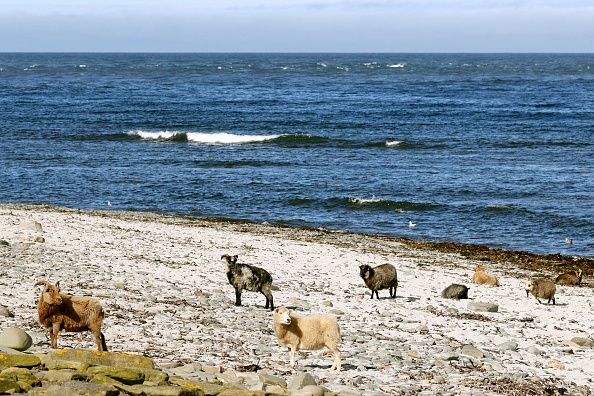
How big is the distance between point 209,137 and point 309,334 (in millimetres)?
44399

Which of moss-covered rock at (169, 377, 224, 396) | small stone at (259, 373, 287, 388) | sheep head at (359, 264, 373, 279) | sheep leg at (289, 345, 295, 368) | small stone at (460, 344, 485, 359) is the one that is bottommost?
small stone at (460, 344, 485, 359)

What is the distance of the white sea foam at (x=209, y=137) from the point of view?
52.8 metres

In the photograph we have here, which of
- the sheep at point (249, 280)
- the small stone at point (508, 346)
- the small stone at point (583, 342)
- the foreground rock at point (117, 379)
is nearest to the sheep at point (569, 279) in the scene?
the small stone at point (583, 342)

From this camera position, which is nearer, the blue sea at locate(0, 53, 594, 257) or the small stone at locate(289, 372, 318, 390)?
the small stone at locate(289, 372, 318, 390)

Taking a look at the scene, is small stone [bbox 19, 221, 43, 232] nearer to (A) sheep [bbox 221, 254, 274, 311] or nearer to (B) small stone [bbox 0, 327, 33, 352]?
(A) sheep [bbox 221, 254, 274, 311]

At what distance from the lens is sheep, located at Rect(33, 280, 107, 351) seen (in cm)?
980

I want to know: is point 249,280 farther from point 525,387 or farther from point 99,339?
point 525,387

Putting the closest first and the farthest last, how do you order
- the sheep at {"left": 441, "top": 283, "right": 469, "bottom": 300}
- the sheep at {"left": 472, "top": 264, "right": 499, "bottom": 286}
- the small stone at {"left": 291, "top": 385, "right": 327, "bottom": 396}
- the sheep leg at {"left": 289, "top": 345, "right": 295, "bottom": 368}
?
the small stone at {"left": 291, "top": 385, "right": 327, "bottom": 396}
the sheep leg at {"left": 289, "top": 345, "right": 295, "bottom": 368}
the sheep at {"left": 441, "top": 283, "right": 469, "bottom": 300}
the sheep at {"left": 472, "top": 264, "right": 499, "bottom": 286}

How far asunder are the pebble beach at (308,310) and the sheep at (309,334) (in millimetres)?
304

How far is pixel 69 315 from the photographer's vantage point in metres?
9.88

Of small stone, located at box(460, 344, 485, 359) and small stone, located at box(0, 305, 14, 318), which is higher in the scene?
small stone, located at box(0, 305, 14, 318)

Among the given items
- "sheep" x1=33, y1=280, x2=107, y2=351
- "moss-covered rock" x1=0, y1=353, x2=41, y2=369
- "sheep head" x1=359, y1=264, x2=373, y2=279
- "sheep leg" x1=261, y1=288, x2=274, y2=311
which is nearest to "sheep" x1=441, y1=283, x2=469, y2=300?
"sheep head" x1=359, y1=264, x2=373, y2=279

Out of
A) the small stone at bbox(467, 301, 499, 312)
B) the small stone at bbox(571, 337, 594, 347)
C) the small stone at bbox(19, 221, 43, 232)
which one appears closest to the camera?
the small stone at bbox(571, 337, 594, 347)

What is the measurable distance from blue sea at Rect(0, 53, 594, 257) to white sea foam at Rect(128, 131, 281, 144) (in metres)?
0.21
